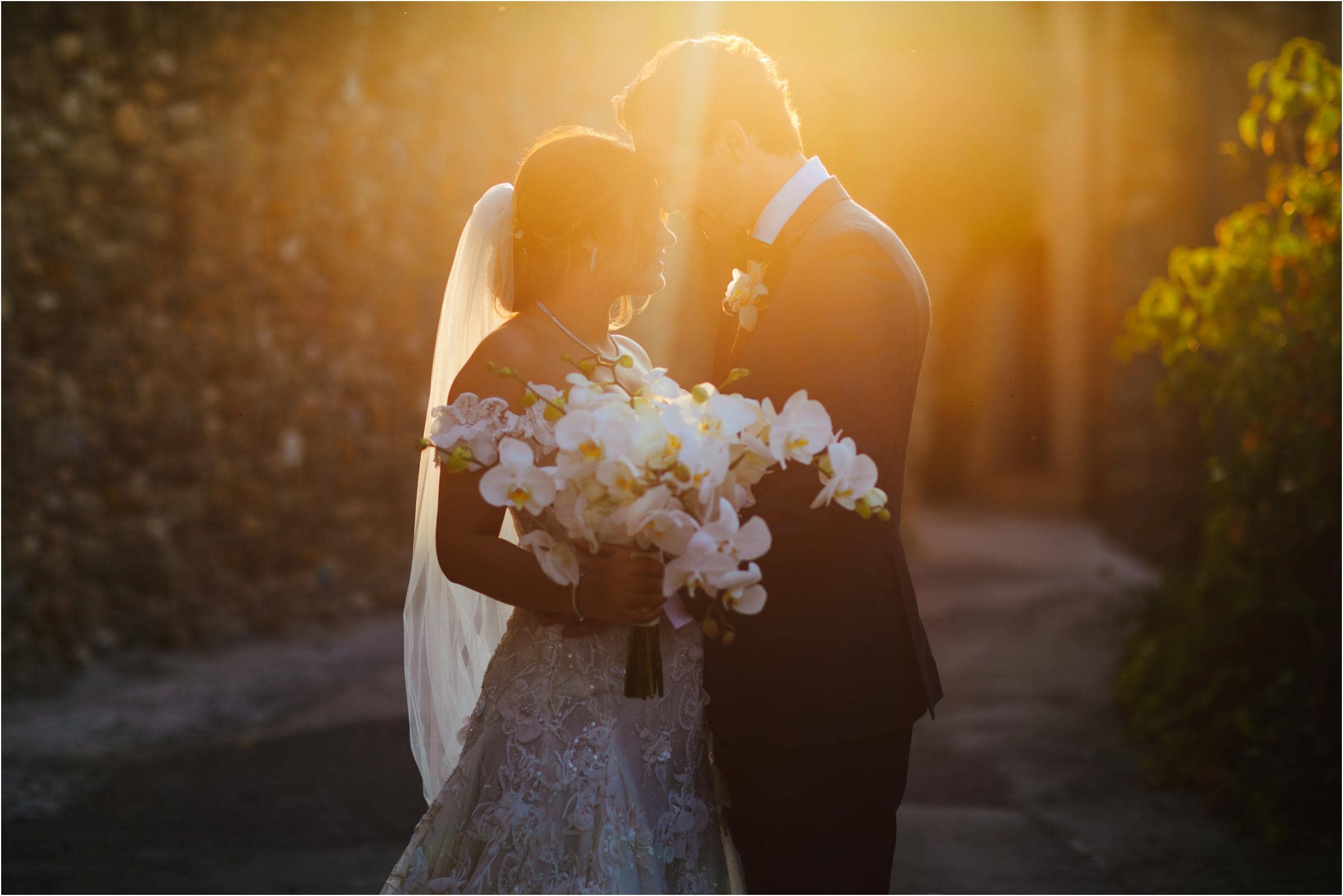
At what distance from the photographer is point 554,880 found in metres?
2.25

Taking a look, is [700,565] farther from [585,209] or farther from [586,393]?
[585,209]

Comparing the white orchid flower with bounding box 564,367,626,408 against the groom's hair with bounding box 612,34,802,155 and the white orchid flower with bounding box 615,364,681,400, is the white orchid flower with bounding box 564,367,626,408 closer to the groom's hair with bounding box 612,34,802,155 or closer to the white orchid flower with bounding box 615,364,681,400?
the white orchid flower with bounding box 615,364,681,400

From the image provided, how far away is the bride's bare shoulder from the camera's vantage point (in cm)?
227

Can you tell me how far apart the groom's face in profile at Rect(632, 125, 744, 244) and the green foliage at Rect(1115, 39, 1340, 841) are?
7.86ft

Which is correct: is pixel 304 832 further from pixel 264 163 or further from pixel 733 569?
pixel 264 163

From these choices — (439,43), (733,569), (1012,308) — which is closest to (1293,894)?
(733,569)

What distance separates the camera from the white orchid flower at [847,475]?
1939 millimetres

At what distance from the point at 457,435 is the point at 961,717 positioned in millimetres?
4253

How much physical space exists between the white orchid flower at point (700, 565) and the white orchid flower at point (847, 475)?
0.19 metres

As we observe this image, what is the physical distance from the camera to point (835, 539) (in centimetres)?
222

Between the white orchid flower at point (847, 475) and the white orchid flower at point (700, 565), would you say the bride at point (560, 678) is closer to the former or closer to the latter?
the white orchid flower at point (700, 565)

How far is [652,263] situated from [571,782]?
95 cm

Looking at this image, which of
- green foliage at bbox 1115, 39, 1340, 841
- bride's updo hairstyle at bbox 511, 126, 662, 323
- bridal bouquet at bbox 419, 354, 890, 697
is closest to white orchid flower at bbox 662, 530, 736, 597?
bridal bouquet at bbox 419, 354, 890, 697

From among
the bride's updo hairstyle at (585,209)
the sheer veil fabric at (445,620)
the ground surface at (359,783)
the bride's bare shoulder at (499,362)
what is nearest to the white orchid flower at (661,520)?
the bride's bare shoulder at (499,362)
